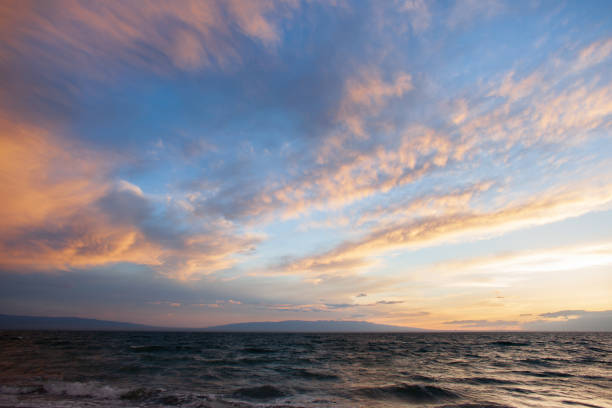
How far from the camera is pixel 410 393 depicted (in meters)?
17.9

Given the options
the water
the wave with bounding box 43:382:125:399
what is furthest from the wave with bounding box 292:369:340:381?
the wave with bounding box 43:382:125:399

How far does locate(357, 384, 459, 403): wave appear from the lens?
1684cm

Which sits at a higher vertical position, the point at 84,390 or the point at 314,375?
the point at 84,390

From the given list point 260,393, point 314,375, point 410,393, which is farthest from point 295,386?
point 410,393

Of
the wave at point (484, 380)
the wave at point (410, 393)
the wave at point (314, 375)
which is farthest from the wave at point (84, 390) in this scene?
the wave at point (484, 380)

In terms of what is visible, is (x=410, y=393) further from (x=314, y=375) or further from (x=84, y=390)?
(x=84, y=390)

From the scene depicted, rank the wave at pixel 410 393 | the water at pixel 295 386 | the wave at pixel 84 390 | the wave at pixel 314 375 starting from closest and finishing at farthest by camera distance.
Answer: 1. the water at pixel 295 386
2. the wave at pixel 84 390
3. the wave at pixel 410 393
4. the wave at pixel 314 375

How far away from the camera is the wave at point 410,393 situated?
1684 cm

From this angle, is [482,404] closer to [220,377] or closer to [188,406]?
[188,406]

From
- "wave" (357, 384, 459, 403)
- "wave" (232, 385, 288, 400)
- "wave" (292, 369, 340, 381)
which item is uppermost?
"wave" (232, 385, 288, 400)

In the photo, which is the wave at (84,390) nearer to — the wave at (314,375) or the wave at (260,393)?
the wave at (260,393)

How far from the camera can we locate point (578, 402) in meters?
16.0

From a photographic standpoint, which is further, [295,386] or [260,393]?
[295,386]

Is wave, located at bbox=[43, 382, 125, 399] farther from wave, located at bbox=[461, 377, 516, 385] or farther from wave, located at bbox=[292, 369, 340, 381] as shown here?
wave, located at bbox=[461, 377, 516, 385]
